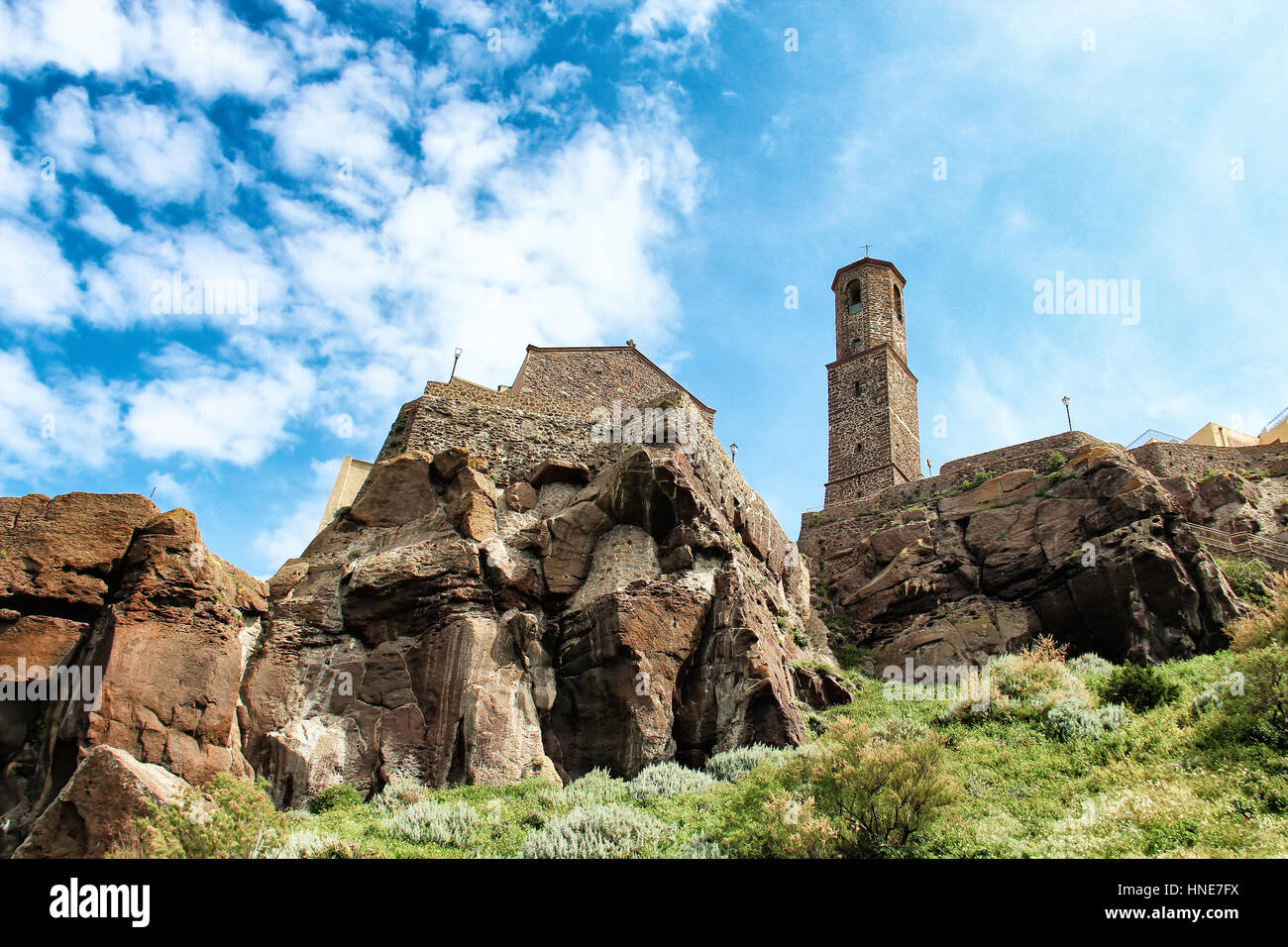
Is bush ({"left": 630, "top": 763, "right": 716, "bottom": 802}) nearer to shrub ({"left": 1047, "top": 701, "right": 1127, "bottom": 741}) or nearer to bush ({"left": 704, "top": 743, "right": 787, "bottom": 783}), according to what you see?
bush ({"left": 704, "top": 743, "right": 787, "bottom": 783})

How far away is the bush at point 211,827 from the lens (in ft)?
29.3

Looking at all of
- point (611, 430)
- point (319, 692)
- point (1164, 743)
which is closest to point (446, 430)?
point (611, 430)

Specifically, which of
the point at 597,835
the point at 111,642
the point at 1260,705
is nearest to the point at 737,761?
the point at 597,835

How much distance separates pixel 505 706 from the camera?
51.3 feet

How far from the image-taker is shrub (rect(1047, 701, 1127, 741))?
14526mm

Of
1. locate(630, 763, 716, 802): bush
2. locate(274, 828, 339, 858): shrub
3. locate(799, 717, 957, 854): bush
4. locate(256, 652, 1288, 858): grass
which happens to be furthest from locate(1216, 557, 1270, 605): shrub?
locate(274, 828, 339, 858): shrub

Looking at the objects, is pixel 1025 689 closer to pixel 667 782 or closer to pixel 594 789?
pixel 667 782

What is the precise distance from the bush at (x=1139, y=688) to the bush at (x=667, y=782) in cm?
854

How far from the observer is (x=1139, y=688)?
51.6 ft

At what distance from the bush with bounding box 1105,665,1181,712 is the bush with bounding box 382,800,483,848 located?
41.8 feet

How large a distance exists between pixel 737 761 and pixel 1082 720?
6570 millimetres

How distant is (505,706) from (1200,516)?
74.8ft

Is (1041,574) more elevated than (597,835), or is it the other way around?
(1041,574)
